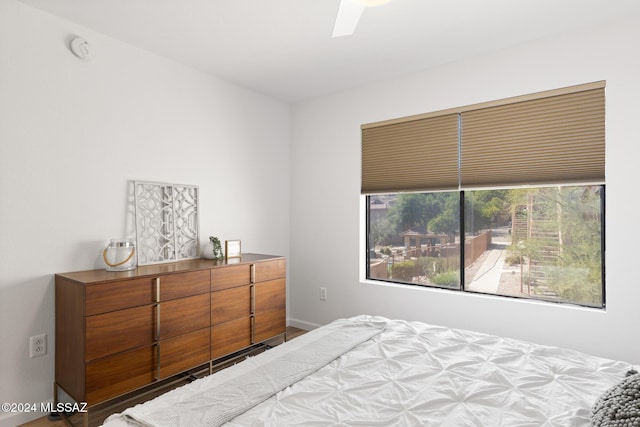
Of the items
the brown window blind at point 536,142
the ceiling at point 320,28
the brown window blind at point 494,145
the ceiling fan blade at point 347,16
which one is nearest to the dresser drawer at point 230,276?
the brown window blind at point 494,145

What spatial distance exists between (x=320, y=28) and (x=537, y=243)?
2.28m

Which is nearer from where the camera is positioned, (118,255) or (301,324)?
(118,255)

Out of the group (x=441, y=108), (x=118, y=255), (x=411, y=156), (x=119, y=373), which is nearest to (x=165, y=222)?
(x=118, y=255)

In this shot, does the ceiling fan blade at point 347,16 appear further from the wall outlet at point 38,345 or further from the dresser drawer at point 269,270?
the wall outlet at point 38,345

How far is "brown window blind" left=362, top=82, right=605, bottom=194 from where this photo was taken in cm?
257

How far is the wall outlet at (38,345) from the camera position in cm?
228

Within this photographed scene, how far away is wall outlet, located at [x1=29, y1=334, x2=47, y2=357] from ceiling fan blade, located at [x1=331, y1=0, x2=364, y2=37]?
258 cm

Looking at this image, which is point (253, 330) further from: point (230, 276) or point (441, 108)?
point (441, 108)

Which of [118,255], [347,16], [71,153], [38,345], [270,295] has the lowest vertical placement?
[38,345]

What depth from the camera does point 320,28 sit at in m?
2.52

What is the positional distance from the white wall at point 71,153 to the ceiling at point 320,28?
19 centimetres

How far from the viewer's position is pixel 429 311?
3199 mm

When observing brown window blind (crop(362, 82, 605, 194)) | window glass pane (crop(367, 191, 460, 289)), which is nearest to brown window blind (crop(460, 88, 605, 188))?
brown window blind (crop(362, 82, 605, 194))

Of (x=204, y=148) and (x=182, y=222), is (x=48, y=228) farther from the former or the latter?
(x=204, y=148)
